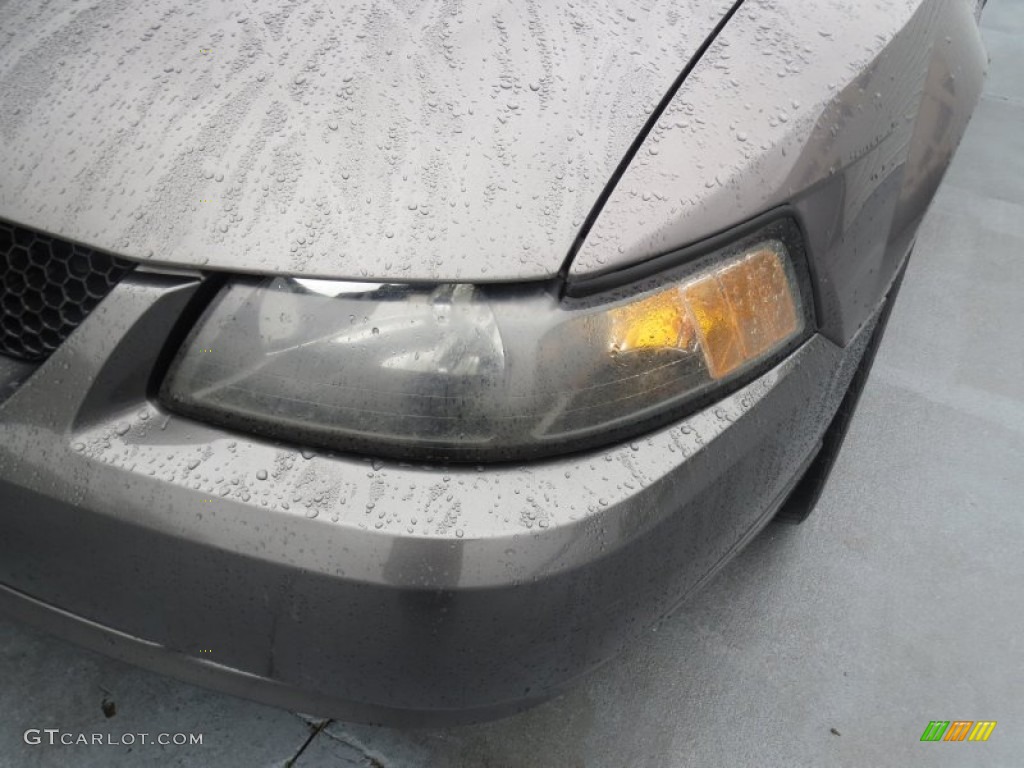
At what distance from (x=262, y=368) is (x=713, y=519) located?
1.98ft

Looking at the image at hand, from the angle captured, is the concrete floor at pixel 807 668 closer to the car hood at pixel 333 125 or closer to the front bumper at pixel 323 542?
the front bumper at pixel 323 542

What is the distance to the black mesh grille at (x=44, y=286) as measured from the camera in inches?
43.1

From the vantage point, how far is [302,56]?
1.17 meters

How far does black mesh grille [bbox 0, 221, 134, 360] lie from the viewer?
109cm

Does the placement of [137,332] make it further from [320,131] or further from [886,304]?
[886,304]

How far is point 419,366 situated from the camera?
102 cm

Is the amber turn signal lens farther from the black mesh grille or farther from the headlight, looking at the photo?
the black mesh grille

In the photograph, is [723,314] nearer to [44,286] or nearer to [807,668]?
[44,286]

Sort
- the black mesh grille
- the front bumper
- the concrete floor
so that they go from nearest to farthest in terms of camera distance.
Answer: the front bumper
the black mesh grille
the concrete floor

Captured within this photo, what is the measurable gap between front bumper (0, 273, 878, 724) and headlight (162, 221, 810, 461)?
3cm

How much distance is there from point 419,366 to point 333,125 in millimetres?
330

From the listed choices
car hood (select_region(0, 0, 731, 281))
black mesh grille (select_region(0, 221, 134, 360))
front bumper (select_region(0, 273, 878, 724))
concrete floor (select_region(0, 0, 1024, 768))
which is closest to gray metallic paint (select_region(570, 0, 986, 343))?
car hood (select_region(0, 0, 731, 281))

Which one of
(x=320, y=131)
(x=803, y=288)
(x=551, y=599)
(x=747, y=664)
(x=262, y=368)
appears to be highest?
(x=320, y=131)

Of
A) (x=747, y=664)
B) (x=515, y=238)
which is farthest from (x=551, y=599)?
(x=747, y=664)
